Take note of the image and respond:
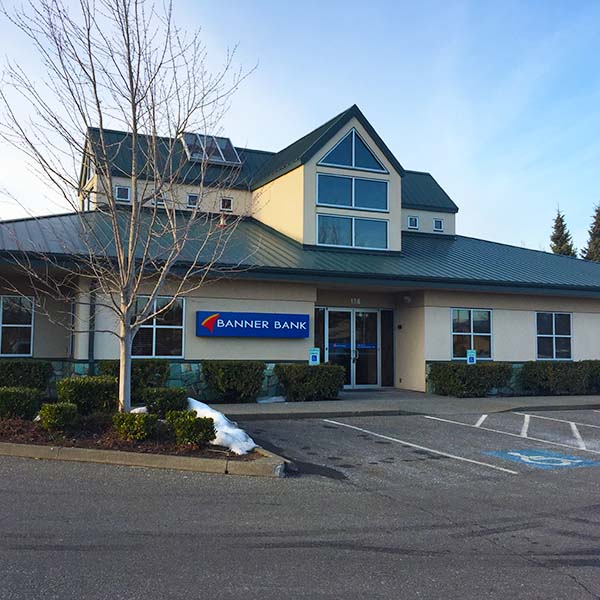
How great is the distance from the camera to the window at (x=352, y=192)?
19.6 metres

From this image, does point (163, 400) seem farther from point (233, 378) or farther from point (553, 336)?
point (553, 336)

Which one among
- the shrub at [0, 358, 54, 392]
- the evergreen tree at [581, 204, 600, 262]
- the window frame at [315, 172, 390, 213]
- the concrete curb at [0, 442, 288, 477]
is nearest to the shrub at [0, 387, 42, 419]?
the concrete curb at [0, 442, 288, 477]

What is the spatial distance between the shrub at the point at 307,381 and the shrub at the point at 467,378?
3.43 meters

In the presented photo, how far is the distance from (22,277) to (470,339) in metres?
12.4

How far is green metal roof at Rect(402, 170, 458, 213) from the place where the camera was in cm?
Result: 2562

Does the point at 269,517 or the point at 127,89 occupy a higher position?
the point at 127,89

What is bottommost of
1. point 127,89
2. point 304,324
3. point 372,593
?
point 372,593

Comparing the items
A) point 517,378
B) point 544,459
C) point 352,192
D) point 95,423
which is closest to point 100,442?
point 95,423

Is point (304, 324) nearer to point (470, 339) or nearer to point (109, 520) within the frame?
point (470, 339)

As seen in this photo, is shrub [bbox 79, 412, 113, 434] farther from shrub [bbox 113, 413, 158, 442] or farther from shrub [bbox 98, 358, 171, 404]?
shrub [bbox 98, 358, 171, 404]

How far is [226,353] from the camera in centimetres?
1638

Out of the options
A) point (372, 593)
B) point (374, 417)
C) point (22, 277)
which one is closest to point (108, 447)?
point (372, 593)

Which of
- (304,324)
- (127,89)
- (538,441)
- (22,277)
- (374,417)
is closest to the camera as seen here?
(127,89)

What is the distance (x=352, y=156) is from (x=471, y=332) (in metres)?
6.44
